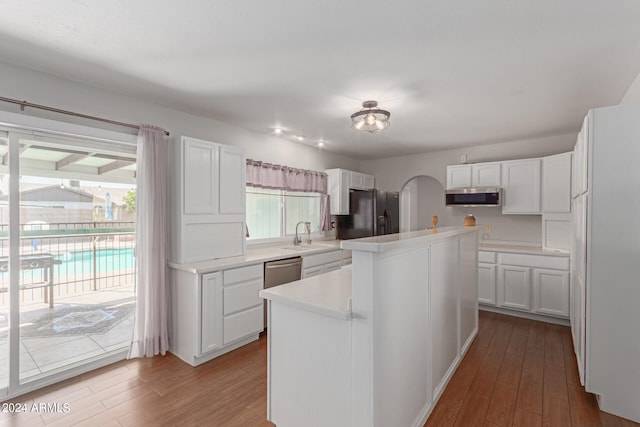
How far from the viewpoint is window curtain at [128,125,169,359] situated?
277 centimetres

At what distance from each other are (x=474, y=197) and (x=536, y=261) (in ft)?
3.71

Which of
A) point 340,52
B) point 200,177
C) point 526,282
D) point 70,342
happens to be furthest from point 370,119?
point 70,342

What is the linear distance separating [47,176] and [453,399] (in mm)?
3590

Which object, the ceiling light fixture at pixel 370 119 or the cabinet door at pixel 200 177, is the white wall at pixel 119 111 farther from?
the ceiling light fixture at pixel 370 119

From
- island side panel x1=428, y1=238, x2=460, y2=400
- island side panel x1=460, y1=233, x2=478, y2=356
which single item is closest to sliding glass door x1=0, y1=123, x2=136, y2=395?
island side panel x1=428, y1=238, x2=460, y2=400

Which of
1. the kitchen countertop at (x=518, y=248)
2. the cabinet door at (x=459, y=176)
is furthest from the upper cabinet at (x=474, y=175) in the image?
the kitchen countertop at (x=518, y=248)

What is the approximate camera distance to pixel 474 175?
456 cm

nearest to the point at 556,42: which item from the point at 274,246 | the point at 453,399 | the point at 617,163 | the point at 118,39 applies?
the point at 617,163

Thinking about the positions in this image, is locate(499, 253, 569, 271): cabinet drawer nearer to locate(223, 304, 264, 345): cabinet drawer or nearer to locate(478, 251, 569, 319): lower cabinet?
locate(478, 251, 569, 319): lower cabinet

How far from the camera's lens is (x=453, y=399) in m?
2.21

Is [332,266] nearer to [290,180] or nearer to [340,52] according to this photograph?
A: [290,180]

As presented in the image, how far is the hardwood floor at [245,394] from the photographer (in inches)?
78.7

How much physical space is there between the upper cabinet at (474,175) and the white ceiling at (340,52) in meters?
1.24

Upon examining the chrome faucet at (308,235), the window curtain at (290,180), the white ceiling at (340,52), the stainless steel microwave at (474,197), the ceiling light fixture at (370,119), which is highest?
the white ceiling at (340,52)
